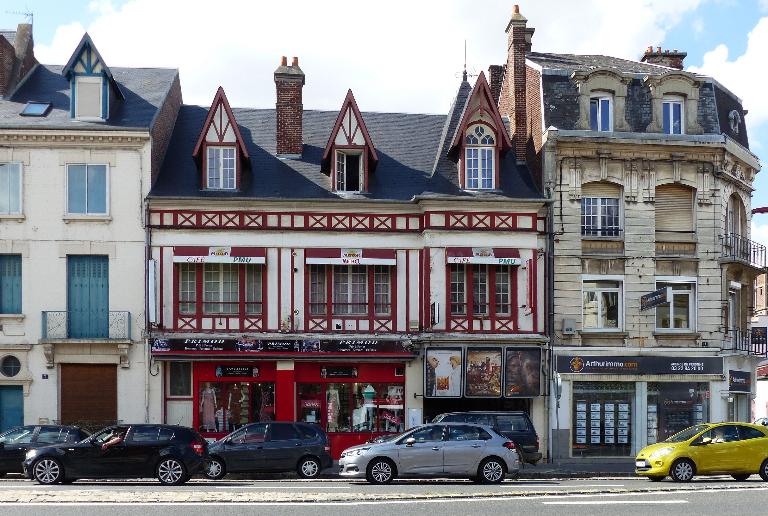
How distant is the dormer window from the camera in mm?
32094

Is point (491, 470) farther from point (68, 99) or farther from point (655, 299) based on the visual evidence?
point (68, 99)

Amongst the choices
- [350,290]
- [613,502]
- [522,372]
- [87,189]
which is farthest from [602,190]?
[613,502]

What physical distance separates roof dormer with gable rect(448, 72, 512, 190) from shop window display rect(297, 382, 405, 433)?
6.59m

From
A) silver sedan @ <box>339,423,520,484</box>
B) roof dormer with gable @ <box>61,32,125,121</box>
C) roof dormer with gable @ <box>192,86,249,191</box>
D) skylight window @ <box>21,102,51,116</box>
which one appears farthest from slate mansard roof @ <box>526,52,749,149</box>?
skylight window @ <box>21,102,51,116</box>

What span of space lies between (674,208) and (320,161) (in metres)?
11.0

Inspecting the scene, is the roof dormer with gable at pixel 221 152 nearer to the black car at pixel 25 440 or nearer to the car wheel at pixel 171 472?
the black car at pixel 25 440

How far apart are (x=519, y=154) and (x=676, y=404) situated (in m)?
9.11

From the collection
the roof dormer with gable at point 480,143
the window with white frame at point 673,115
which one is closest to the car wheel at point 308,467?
the roof dormer with gable at point 480,143

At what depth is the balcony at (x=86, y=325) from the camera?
30.5m

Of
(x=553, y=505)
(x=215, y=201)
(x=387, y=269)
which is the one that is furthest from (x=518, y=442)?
(x=215, y=201)

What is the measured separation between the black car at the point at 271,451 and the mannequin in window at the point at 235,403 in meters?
5.88

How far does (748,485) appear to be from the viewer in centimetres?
2244

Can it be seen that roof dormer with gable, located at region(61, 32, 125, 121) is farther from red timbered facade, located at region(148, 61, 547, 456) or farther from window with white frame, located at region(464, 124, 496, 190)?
window with white frame, located at region(464, 124, 496, 190)

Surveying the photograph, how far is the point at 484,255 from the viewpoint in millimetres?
31422
